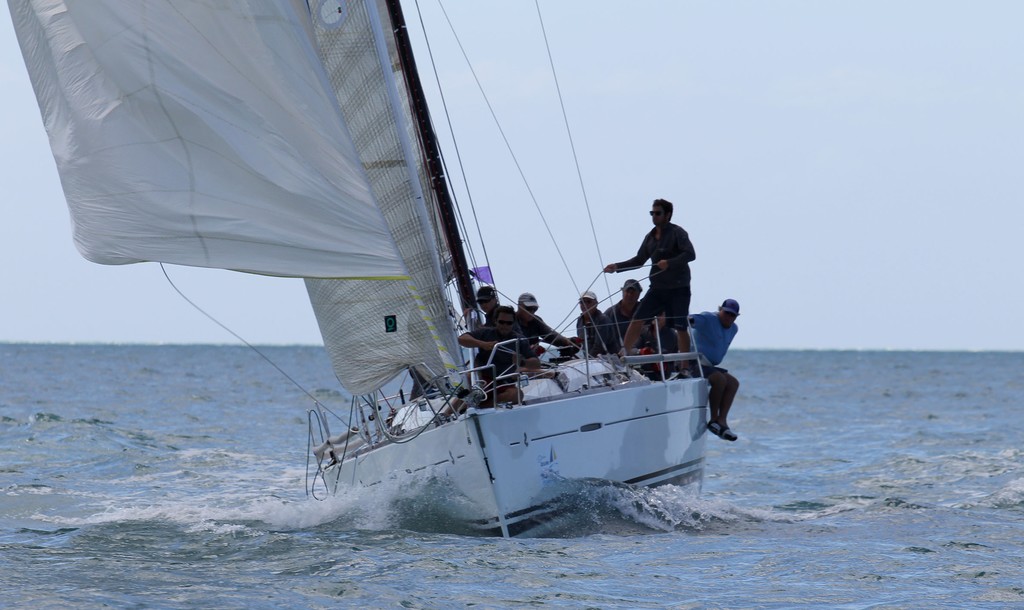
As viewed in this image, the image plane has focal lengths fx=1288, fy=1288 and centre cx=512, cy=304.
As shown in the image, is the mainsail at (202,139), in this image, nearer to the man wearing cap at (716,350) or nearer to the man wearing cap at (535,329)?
the man wearing cap at (535,329)

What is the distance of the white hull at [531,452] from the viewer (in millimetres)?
7656

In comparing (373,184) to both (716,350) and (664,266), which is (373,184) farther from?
(716,350)

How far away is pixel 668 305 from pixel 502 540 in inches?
126

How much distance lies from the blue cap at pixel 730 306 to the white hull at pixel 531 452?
4.91 ft

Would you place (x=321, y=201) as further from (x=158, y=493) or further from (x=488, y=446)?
(x=158, y=493)

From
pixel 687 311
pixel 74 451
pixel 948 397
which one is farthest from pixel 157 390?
pixel 687 311

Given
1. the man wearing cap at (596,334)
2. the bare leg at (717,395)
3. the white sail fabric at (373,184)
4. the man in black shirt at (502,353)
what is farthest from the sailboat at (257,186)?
the bare leg at (717,395)

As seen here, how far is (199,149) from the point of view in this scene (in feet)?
24.7

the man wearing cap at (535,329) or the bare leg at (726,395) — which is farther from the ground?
the man wearing cap at (535,329)

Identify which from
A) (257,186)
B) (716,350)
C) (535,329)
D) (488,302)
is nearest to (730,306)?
(716,350)

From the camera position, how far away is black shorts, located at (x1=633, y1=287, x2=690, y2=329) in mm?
10297

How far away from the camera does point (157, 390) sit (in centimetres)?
3262

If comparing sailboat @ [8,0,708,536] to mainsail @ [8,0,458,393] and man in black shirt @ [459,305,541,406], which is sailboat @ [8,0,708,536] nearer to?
mainsail @ [8,0,458,393]

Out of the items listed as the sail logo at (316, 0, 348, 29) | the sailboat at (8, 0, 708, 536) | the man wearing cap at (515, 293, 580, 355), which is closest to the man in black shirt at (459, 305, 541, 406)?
the sailboat at (8, 0, 708, 536)
